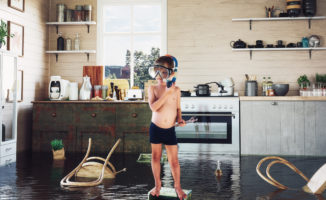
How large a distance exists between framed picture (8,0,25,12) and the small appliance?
114 centimetres

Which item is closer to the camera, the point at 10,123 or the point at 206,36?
the point at 10,123

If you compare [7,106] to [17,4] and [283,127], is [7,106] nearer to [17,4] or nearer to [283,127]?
[17,4]

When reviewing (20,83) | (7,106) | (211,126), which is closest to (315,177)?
(211,126)

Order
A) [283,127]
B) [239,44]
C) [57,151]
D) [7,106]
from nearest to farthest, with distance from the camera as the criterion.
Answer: [7,106]
[57,151]
[283,127]
[239,44]

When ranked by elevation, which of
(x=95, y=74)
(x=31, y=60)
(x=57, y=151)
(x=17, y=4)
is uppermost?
(x=17, y=4)

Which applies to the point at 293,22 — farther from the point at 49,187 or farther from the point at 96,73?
the point at 49,187

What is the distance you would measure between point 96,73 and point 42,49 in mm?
988

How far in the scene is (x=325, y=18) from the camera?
529 centimetres

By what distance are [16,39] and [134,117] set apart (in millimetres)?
2031

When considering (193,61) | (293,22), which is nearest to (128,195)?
(193,61)

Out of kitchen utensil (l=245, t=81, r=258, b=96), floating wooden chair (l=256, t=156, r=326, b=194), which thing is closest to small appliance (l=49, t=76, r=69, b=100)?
kitchen utensil (l=245, t=81, r=258, b=96)

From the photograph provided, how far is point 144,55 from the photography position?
576cm

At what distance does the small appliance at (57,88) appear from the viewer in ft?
17.6

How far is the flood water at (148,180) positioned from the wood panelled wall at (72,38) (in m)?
1.66
